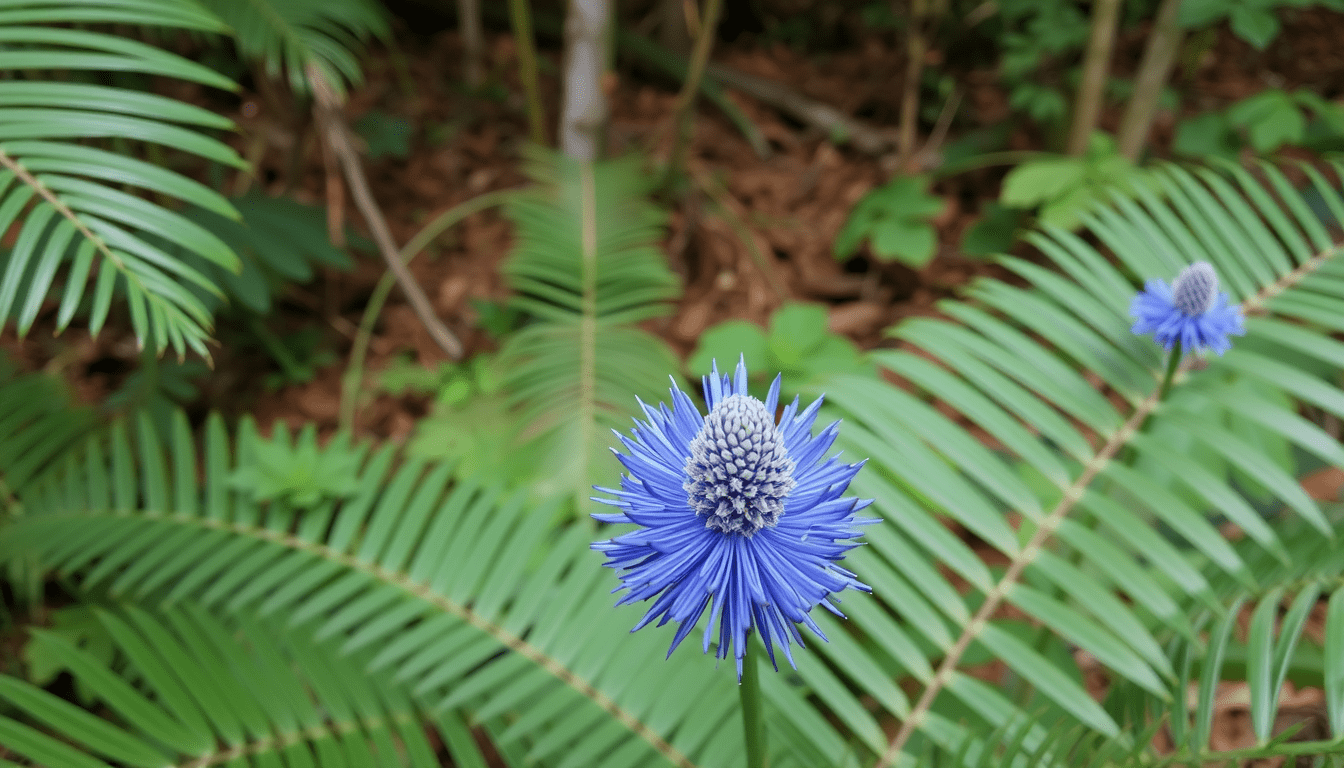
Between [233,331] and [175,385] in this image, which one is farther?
[233,331]

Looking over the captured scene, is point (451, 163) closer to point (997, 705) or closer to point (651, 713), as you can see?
point (651, 713)

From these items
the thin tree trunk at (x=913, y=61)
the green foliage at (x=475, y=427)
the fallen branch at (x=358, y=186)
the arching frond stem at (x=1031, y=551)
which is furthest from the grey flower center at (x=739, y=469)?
the thin tree trunk at (x=913, y=61)

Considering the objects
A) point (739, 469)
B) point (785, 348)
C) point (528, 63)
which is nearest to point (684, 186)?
point (528, 63)

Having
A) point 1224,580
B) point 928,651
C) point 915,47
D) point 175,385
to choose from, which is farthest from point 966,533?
point 175,385

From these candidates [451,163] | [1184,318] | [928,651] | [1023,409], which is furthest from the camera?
[451,163]

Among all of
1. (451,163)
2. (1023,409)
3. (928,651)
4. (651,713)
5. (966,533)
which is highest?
(451,163)

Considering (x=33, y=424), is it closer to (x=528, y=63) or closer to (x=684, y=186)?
(x=528, y=63)

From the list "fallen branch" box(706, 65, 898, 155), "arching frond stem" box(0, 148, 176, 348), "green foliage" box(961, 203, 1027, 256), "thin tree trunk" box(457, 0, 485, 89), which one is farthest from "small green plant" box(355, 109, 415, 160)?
"green foliage" box(961, 203, 1027, 256)
